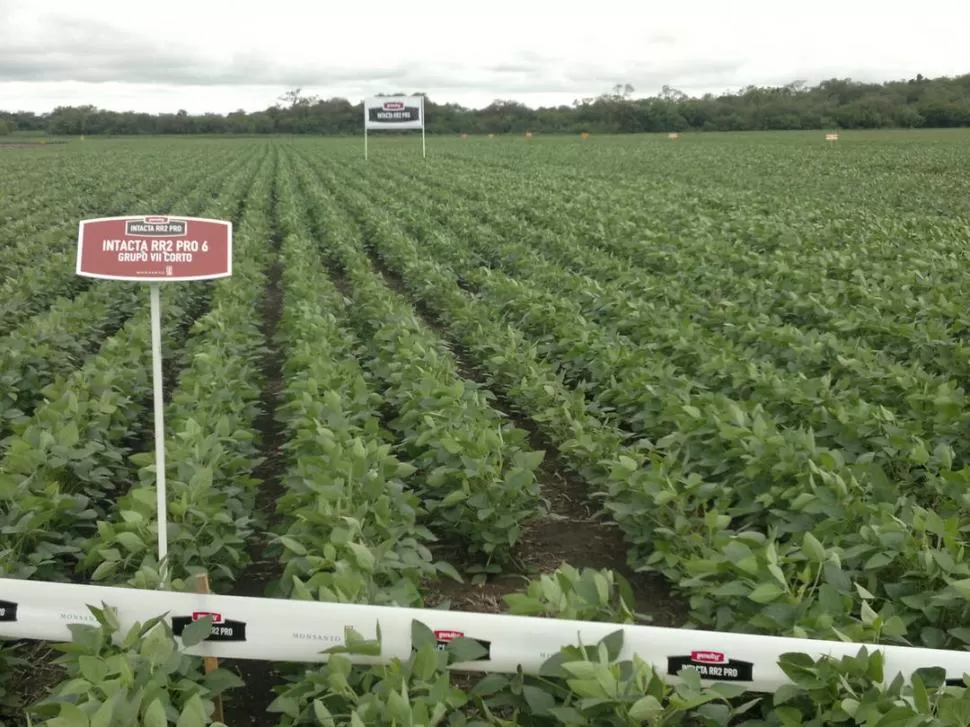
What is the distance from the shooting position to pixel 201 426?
447cm

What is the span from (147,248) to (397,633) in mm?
1995

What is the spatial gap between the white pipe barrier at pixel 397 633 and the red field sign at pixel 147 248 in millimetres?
1339

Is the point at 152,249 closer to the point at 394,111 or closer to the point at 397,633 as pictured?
the point at 397,633

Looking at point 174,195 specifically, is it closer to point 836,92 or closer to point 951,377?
point 951,377

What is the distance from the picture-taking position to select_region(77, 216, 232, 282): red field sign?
3627 millimetres

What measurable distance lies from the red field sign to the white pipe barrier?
4.39 ft

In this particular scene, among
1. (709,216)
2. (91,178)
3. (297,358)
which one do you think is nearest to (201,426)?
(297,358)

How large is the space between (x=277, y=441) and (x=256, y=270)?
4.89 m

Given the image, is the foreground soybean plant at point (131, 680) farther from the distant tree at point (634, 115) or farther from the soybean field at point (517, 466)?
the distant tree at point (634, 115)

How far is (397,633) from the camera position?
8.55 feet

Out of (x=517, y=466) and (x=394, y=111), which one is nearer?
(x=517, y=466)

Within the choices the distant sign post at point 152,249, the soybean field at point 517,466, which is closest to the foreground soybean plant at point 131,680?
the soybean field at point 517,466

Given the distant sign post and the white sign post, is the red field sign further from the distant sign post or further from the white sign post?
the white sign post

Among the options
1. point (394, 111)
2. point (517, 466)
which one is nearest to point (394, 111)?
point (394, 111)
